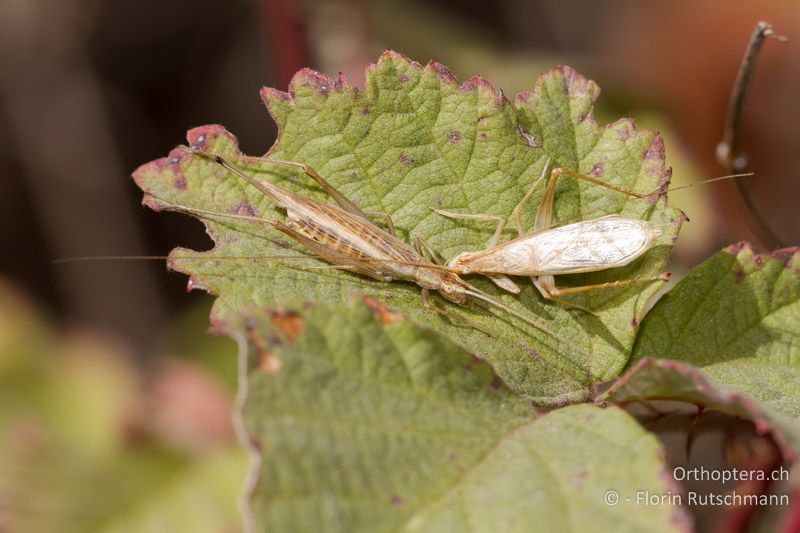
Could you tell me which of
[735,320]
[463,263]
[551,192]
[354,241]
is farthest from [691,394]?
[354,241]

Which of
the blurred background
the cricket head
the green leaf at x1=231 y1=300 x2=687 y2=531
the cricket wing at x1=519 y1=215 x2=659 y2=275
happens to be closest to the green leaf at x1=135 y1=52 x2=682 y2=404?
the cricket wing at x1=519 y1=215 x2=659 y2=275

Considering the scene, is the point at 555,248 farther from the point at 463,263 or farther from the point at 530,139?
the point at 530,139

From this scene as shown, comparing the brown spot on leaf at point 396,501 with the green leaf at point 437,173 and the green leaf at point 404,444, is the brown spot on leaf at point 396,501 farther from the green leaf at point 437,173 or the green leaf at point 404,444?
the green leaf at point 437,173

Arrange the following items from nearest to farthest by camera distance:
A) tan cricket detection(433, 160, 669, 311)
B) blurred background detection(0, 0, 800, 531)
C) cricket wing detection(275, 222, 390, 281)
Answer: tan cricket detection(433, 160, 669, 311) → cricket wing detection(275, 222, 390, 281) → blurred background detection(0, 0, 800, 531)

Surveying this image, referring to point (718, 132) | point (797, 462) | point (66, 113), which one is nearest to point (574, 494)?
point (797, 462)

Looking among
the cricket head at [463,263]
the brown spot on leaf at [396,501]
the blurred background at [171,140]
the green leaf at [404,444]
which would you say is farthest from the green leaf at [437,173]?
the blurred background at [171,140]

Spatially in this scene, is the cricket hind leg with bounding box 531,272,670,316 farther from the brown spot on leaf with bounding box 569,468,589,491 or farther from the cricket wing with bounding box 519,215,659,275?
the brown spot on leaf with bounding box 569,468,589,491
